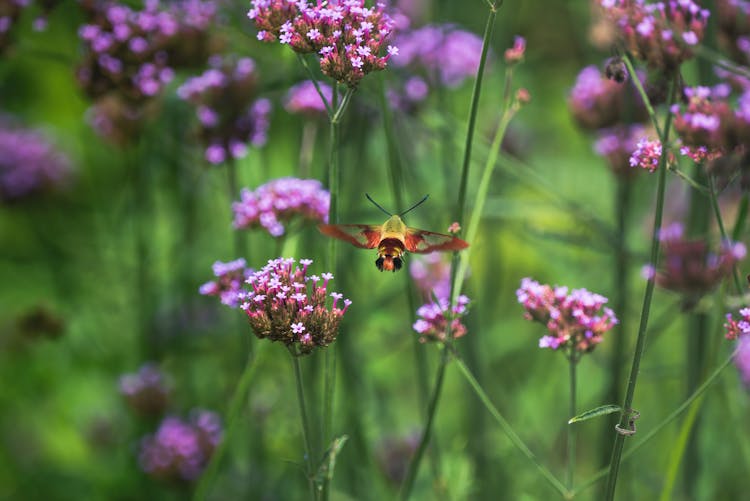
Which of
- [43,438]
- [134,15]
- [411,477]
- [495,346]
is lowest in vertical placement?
[43,438]

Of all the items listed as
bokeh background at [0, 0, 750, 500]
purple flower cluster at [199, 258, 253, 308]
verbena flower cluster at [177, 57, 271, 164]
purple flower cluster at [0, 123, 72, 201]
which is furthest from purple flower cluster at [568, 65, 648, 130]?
purple flower cluster at [0, 123, 72, 201]

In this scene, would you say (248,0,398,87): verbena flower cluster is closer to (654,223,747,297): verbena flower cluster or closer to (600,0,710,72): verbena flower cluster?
(600,0,710,72): verbena flower cluster

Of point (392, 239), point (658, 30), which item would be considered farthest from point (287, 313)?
point (658, 30)

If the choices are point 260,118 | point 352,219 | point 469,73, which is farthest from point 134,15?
point 469,73

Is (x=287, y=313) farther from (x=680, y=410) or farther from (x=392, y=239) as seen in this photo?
(x=680, y=410)

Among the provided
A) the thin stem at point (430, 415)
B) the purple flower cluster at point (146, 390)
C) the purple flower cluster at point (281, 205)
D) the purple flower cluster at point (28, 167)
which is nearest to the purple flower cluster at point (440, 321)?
the thin stem at point (430, 415)

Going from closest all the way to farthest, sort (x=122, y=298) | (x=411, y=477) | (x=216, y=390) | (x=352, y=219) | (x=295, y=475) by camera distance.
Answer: (x=411, y=477) < (x=352, y=219) < (x=295, y=475) < (x=216, y=390) < (x=122, y=298)

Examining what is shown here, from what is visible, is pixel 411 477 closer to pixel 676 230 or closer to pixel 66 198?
pixel 676 230
